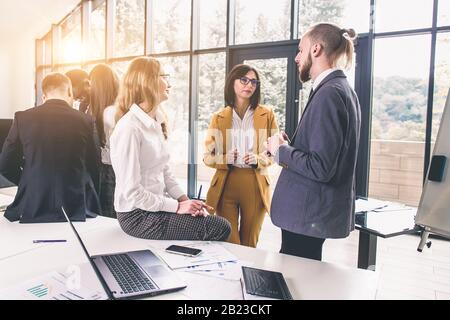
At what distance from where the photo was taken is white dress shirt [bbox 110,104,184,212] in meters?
1.58

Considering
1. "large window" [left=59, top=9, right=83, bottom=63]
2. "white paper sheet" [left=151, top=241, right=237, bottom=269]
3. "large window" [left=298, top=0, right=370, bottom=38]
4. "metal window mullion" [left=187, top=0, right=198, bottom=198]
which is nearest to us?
"white paper sheet" [left=151, top=241, right=237, bottom=269]

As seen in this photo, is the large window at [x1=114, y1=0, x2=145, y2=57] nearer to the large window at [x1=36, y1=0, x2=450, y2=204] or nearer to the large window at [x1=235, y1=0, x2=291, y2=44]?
the large window at [x1=36, y1=0, x2=450, y2=204]

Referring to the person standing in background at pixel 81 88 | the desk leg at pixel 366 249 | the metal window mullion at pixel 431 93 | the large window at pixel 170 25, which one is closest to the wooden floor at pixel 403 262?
the desk leg at pixel 366 249

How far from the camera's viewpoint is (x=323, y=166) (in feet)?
4.49

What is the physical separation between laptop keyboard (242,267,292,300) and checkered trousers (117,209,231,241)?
0.42 m

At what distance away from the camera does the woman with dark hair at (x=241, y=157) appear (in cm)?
248

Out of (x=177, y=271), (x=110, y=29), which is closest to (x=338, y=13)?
(x=177, y=271)

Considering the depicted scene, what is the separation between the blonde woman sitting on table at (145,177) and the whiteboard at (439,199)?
33.0 inches

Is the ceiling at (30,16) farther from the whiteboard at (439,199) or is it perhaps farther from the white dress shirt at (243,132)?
the whiteboard at (439,199)

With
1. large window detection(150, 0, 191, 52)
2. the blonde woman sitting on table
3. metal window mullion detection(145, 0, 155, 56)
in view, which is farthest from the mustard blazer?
metal window mullion detection(145, 0, 155, 56)

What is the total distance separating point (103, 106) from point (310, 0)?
124 inches

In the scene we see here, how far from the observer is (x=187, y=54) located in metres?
5.56
